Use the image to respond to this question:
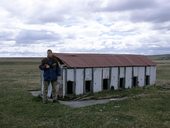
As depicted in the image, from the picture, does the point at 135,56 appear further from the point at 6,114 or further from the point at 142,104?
the point at 6,114

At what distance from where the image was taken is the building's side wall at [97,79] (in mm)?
21406

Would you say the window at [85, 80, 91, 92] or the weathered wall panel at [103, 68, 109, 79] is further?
the weathered wall panel at [103, 68, 109, 79]

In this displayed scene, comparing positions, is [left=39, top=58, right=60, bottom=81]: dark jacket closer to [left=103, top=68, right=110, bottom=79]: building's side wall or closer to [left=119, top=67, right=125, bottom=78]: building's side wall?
[left=103, top=68, right=110, bottom=79]: building's side wall

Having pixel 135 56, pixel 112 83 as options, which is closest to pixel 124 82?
pixel 112 83

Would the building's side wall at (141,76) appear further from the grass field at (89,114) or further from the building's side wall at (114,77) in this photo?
the grass field at (89,114)

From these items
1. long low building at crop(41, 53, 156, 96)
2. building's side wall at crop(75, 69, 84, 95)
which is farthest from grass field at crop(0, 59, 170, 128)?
building's side wall at crop(75, 69, 84, 95)

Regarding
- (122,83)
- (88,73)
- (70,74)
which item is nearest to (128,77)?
(122,83)

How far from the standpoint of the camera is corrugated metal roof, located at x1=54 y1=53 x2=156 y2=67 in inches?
817

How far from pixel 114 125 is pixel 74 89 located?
8.84m

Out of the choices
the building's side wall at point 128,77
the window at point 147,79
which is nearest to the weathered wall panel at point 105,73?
the building's side wall at point 128,77

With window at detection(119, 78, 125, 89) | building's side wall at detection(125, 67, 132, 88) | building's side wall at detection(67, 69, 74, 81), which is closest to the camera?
building's side wall at detection(67, 69, 74, 81)

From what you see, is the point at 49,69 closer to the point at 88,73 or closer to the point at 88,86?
the point at 88,73

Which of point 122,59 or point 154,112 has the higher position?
point 122,59

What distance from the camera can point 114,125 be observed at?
11.6 metres
